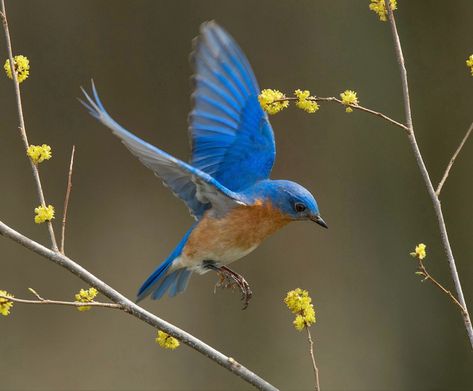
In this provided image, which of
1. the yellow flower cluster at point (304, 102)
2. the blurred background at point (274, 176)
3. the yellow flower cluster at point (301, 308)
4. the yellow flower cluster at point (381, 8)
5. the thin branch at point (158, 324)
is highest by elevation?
the blurred background at point (274, 176)

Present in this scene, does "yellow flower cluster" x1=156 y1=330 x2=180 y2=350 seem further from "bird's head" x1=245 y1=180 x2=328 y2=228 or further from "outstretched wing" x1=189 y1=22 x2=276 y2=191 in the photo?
"outstretched wing" x1=189 y1=22 x2=276 y2=191

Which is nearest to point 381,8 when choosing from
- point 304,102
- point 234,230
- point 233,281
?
point 304,102

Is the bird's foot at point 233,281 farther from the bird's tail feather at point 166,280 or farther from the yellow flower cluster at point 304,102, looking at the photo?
the yellow flower cluster at point 304,102

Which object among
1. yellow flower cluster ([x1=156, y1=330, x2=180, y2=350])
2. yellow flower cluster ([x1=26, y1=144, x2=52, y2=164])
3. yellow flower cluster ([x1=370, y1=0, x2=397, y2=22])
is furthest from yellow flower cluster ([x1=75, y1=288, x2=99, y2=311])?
yellow flower cluster ([x1=370, y1=0, x2=397, y2=22])

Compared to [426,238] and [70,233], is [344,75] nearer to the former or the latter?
[426,238]

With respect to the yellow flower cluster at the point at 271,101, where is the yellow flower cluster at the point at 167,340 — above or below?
below

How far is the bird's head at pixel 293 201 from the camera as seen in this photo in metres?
2.53

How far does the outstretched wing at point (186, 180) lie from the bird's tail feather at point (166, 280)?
0.12 m

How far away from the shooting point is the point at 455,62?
15.5ft

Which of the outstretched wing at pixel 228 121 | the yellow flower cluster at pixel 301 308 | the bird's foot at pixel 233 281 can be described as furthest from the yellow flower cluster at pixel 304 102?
the bird's foot at pixel 233 281

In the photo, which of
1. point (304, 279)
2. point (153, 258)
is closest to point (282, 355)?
point (304, 279)

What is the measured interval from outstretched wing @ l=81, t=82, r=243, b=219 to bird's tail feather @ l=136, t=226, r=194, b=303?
12 cm

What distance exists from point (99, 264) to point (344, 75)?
60.4 inches

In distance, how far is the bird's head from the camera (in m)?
2.53
